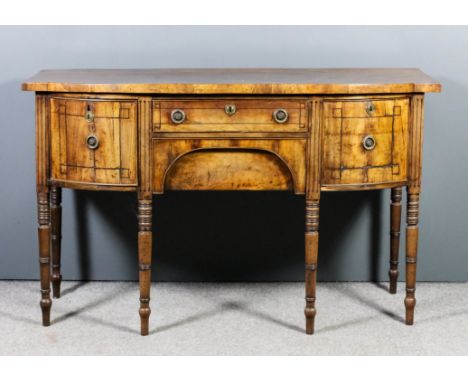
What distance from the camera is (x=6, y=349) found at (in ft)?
13.4

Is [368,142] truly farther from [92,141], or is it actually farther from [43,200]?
[43,200]

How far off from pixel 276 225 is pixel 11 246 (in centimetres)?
113

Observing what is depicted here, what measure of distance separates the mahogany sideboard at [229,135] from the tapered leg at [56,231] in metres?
0.43

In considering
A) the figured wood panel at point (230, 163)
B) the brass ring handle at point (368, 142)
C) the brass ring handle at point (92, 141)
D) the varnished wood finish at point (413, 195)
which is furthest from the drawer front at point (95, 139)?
the varnished wood finish at point (413, 195)

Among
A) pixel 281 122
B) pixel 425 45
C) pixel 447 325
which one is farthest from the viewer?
pixel 425 45

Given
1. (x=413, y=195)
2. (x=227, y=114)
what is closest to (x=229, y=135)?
(x=227, y=114)

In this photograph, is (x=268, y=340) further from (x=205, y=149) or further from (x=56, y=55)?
(x=56, y=55)

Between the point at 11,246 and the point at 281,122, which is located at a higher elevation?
the point at 281,122

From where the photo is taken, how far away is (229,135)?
402 cm

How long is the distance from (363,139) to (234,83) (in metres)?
0.50

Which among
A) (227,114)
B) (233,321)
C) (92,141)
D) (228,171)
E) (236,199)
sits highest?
(227,114)

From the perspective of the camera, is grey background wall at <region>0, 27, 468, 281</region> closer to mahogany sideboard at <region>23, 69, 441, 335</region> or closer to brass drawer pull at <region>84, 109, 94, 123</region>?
mahogany sideboard at <region>23, 69, 441, 335</region>

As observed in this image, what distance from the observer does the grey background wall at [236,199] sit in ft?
15.1

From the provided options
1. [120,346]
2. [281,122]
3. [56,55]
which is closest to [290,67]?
[281,122]
